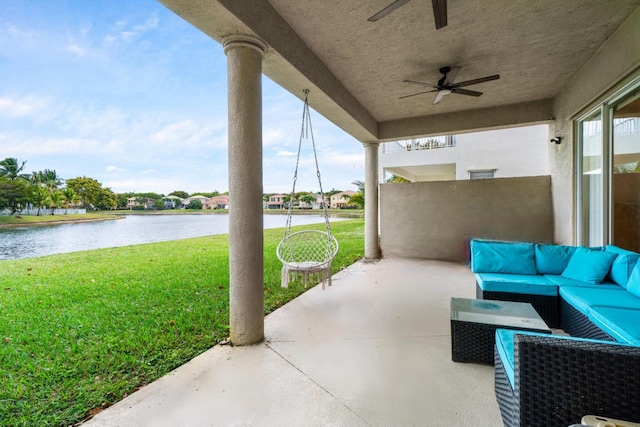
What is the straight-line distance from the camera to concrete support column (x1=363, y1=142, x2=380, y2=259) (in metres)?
6.48

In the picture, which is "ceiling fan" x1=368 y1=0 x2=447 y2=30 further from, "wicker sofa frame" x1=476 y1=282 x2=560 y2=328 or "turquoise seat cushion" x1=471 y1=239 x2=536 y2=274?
"wicker sofa frame" x1=476 y1=282 x2=560 y2=328

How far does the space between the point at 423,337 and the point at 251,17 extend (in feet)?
10.3

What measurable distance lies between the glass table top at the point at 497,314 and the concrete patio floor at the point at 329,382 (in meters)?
0.35

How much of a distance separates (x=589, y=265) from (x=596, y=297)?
0.68 metres

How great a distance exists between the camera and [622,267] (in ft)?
8.60

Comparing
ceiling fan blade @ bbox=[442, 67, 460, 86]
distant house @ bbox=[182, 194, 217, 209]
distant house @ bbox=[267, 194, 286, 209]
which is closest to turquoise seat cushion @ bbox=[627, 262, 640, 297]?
ceiling fan blade @ bbox=[442, 67, 460, 86]

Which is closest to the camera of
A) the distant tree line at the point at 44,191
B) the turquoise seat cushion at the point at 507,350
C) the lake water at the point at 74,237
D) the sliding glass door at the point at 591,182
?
the turquoise seat cushion at the point at 507,350

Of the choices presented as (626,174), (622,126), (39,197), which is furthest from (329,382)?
(39,197)

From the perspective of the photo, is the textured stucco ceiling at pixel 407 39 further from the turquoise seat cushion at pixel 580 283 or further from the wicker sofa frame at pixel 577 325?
the wicker sofa frame at pixel 577 325

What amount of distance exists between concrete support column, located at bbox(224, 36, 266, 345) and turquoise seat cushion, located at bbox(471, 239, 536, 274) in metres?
2.61

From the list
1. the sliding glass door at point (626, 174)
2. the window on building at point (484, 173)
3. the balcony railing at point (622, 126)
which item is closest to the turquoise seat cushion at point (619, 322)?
the sliding glass door at point (626, 174)

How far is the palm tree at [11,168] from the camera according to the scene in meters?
7.48

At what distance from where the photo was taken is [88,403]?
172cm

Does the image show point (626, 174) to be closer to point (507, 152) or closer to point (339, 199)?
point (507, 152)
